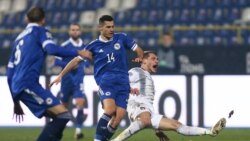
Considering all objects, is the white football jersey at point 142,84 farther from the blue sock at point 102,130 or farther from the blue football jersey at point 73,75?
the blue football jersey at point 73,75

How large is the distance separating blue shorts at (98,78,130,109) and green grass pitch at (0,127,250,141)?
9.37 ft

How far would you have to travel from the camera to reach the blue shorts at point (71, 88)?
711 inches

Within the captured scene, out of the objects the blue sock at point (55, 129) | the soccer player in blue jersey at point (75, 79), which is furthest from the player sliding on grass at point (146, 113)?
the soccer player in blue jersey at point (75, 79)

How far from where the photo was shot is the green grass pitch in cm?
1616

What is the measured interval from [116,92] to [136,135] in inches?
164

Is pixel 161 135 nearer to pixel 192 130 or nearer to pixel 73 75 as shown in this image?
pixel 192 130

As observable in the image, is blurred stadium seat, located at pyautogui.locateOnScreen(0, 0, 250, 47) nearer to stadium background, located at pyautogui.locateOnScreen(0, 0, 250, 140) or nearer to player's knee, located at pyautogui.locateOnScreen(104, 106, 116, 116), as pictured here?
stadium background, located at pyautogui.locateOnScreen(0, 0, 250, 140)

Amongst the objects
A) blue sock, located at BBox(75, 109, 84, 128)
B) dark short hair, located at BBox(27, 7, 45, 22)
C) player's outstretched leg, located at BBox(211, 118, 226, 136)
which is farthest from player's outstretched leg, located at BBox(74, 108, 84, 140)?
dark short hair, located at BBox(27, 7, 45, 22)

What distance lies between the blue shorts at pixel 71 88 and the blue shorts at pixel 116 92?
478 centimetres

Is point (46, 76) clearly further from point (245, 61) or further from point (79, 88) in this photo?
point (245, 61)

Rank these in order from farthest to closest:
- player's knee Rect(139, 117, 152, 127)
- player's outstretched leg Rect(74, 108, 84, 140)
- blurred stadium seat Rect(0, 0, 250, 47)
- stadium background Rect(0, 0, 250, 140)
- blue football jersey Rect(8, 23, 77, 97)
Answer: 1. blurred stadium seat Rect(0, 0, 250, 47)
2. stadium background Rect(0, 0, 250, 140)
3. player's outstretched leg Rect(74, 108, 84, 140)
4. player's knee Rect(139, 117, 152, 127)
5. blue football jersey Rect(8, 23, 77, 97)

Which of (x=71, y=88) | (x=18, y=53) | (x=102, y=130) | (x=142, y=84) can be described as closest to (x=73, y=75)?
(x=71, y=88)

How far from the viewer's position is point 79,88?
18.1m

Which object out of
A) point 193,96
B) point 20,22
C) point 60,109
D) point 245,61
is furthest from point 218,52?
point 60,109
